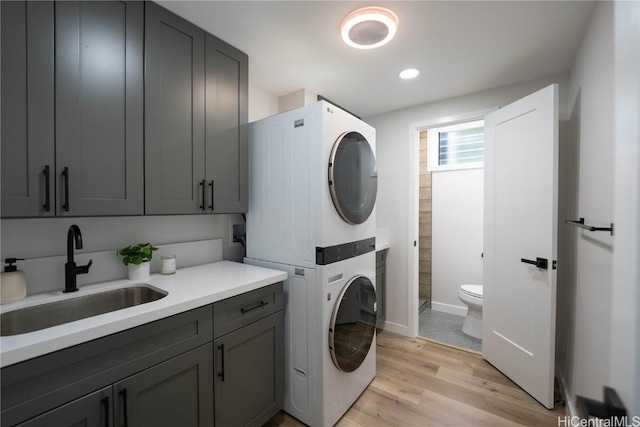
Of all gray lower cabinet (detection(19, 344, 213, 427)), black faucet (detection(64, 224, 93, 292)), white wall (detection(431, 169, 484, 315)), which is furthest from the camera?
white wall (detection(431, 169, 484, 315))

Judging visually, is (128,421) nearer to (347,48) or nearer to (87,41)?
(87,41)

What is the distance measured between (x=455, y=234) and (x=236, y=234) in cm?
268

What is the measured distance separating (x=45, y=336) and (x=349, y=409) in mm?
1686

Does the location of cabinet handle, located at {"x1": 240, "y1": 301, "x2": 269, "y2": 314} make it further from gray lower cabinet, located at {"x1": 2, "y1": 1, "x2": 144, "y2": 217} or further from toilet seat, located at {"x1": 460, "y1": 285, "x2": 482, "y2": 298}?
toilet seat, located at {"x1": 460, "y1": 285, "x2": 482, "y2": 298}

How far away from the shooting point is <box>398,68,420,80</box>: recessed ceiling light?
2.02 meters

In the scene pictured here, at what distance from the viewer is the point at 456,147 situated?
3.39 m

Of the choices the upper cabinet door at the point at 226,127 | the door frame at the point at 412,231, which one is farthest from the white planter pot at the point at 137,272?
the door frame at the point at 412,231

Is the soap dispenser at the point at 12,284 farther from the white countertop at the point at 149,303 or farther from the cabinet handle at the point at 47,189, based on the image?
the cabinet handle at the point at 47,189

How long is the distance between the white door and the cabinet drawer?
1.75m

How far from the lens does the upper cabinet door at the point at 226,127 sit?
1619mm

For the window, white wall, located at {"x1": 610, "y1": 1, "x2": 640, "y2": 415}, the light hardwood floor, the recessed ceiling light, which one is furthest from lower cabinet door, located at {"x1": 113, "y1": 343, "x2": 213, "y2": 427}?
the window

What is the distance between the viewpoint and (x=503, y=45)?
5.60 ft

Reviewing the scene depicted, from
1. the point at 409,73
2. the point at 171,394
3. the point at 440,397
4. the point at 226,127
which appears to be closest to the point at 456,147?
the point at 409,73

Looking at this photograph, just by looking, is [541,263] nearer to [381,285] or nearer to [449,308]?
[381,285]
